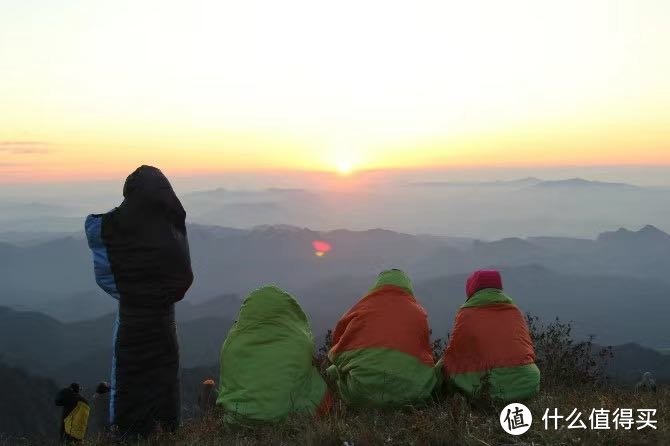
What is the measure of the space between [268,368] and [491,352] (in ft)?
7.69

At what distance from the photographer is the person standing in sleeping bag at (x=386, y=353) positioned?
5.52 metres

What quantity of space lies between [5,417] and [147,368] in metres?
102

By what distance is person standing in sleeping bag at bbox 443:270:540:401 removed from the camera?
5.46 meters

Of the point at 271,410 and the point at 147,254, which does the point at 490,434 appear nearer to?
the point at 271,410

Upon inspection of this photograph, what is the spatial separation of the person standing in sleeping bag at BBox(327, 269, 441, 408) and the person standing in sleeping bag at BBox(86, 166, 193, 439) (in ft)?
6.59

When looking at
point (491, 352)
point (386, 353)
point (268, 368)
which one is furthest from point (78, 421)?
point (491, 352)

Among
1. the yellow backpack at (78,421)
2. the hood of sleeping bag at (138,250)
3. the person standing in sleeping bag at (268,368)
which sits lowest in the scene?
the yellow backpack at (78,421)

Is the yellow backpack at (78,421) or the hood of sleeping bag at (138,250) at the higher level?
the hood of sleeping bag at (138,250)

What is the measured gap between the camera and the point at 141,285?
591 centimetres

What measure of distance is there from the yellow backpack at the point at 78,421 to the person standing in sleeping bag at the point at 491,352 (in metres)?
4.34

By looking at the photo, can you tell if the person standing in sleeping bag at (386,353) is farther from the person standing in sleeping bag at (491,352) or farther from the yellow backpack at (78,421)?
the yellow backpack at (78,421)

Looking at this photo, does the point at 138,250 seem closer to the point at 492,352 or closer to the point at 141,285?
the point at 141,285

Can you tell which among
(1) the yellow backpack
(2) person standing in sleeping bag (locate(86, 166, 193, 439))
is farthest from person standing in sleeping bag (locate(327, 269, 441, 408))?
(1) the yellow backpack

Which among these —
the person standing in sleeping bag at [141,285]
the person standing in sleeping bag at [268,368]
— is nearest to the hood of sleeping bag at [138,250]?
the person standing in sleeping bag at [141,285]
